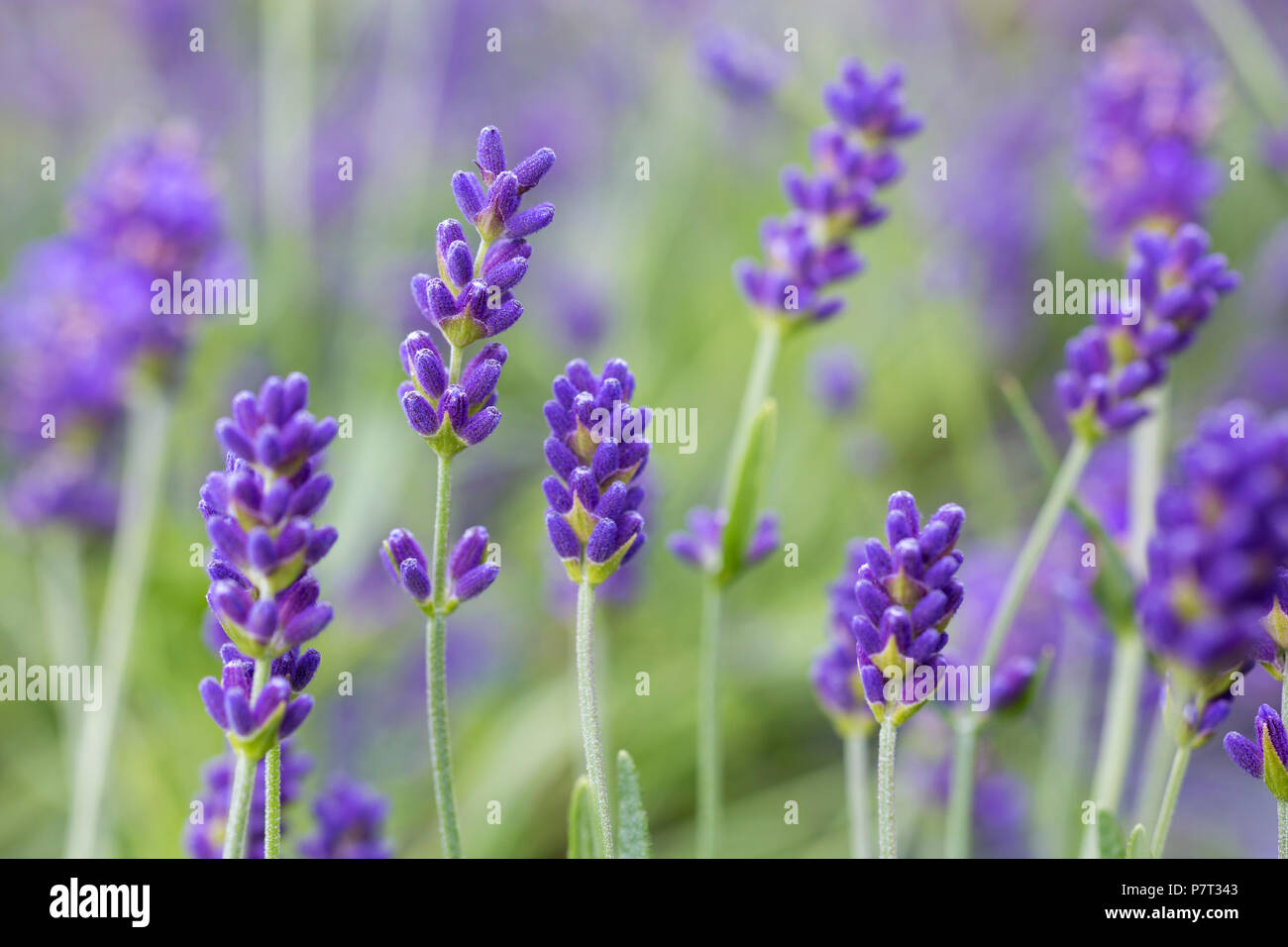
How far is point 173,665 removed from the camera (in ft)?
6.46

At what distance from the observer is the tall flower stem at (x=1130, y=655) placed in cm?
109

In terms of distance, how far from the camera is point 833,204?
1306 mm

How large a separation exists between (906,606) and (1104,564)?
30 centimetres

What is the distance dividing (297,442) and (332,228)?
231 centimetres

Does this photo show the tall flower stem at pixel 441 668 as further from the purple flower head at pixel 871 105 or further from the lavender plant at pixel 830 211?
the purple flower head at pixel 871 105

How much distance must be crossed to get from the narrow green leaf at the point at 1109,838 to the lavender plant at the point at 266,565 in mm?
601

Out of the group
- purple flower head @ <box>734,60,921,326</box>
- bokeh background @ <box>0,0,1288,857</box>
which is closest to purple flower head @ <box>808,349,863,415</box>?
bokeh background @ <box>0,0,1288,857</box>

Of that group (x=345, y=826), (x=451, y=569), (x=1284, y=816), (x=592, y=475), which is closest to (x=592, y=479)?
(x=592, y=475)

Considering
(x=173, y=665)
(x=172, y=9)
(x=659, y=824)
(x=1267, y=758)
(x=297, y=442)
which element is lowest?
(x=659, y=824)

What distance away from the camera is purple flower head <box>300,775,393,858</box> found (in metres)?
1.09

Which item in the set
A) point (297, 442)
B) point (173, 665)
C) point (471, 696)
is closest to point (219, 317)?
point (173, 665)

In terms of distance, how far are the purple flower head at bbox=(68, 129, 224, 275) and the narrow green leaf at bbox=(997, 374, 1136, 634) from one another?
1235 mm

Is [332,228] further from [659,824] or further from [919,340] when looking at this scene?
[659,824]

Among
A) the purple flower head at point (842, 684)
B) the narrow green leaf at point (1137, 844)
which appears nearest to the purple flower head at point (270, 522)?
the purple flower head at point (842, 684)
